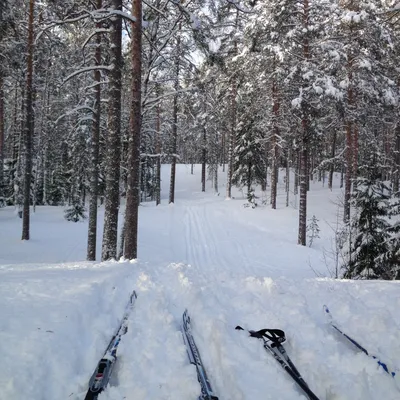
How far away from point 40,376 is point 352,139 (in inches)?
737

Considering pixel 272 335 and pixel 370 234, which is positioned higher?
pixel 370 234

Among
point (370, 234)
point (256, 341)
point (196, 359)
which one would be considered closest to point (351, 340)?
point (256, 341)

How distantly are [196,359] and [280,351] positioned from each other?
0.92m

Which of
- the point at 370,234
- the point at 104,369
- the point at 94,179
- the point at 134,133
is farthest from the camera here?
the point at 94,179

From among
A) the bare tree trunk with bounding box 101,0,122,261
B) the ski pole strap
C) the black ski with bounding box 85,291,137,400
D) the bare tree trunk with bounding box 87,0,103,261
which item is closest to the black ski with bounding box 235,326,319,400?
the ski pole strap

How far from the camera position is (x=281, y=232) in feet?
58.0

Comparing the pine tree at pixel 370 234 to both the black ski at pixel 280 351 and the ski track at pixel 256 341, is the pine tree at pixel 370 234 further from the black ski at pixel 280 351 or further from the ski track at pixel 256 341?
the black ski at pixel 280 351

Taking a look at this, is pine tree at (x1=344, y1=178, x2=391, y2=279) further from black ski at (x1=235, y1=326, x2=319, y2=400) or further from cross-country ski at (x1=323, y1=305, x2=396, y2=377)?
black ski at (x1=235, y1=326, x2=319, y2=400)

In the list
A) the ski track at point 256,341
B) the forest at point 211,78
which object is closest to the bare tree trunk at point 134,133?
the forest at point 211,78

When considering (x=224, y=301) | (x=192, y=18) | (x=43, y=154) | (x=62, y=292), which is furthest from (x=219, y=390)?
(x=43, y=154)

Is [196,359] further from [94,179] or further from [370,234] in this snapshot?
[94,179]

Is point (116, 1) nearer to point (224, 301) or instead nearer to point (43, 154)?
point (224, 301)

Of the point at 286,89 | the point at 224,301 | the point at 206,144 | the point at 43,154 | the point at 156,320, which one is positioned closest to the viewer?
the point at 156,320

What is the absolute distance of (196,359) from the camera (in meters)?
3.28
